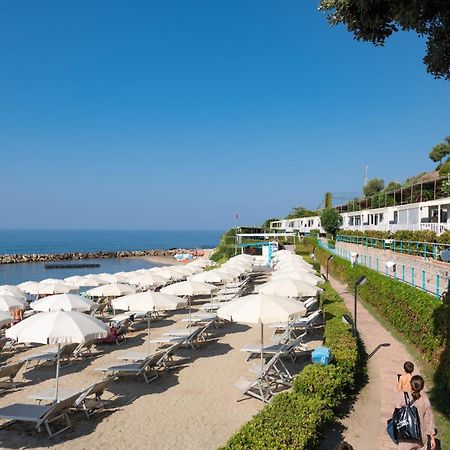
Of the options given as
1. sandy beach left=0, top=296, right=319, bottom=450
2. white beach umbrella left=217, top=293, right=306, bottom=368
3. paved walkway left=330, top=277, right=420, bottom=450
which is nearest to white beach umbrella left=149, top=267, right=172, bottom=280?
sandy beach left=0, top=296, right=319, bottom=450

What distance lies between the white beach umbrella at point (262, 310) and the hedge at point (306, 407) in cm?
117

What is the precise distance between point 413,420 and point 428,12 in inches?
213

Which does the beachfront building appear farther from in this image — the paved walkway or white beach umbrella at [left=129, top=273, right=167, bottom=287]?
white beach umbrella at [left=129, top=273, right=167, bottom=287]

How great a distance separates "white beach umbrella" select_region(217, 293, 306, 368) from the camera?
8773 millimetres

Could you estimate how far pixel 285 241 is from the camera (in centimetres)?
5881

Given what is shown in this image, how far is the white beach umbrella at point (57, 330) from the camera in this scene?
796 centimetres

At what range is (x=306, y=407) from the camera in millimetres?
6371

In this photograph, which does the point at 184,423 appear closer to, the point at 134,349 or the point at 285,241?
the point at 134,349

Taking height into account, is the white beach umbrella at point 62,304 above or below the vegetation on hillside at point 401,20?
below

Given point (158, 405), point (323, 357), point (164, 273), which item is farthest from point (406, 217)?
point (158, 405)

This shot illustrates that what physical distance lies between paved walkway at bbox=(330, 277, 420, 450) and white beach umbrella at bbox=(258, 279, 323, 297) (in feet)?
6.50

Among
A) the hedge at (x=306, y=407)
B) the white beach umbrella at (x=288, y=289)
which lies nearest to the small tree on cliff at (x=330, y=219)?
the white beach umbrella at (x=288, y=289)

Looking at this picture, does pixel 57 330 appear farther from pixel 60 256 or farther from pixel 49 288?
pixel 60 256

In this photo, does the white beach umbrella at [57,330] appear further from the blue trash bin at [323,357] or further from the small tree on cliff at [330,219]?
the small tree on cliff at [330,219]
